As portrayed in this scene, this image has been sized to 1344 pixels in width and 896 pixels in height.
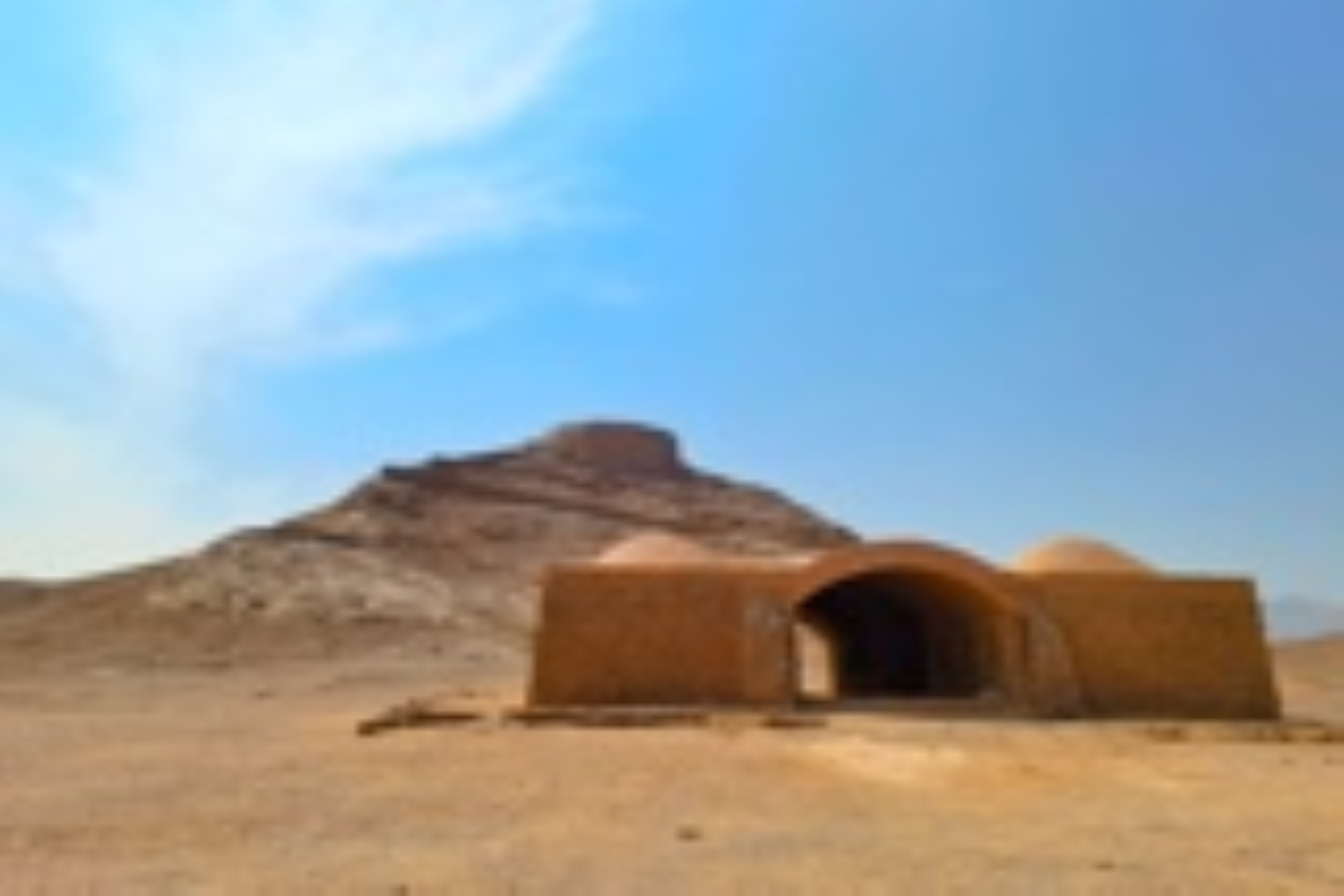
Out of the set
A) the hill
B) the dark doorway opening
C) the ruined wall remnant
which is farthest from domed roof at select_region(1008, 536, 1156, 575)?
the ruined wall remnant

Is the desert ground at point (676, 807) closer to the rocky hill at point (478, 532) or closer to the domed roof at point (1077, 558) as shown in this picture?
the domed roof at point (1077, 558)

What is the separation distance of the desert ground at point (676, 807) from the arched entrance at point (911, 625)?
3.35 metres

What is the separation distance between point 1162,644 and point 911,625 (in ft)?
29.2

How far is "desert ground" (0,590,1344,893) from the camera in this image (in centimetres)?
947

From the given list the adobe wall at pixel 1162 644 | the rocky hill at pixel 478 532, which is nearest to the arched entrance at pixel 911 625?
the adobe wall at pixel 1162 644

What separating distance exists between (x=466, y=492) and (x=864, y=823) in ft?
217

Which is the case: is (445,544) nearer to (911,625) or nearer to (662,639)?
(911,625)

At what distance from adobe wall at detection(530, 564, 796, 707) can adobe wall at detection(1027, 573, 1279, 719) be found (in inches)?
206

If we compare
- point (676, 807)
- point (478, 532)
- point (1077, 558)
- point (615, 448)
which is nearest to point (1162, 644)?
point (1077, 558)

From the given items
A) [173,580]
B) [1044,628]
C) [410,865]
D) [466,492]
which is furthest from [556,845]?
[466,492]

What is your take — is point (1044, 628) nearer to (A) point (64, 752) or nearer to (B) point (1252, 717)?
(B) point (1252, 717)

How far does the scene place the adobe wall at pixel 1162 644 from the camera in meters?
24.4

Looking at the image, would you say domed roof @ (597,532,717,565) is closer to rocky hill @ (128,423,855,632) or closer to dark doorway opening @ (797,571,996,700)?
dark doorway opening @ (797,571,996,700)

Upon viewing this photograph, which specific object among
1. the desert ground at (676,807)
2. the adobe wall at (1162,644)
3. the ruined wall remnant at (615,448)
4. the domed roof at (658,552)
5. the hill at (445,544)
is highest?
the ruined wall remnant at (615,448)
